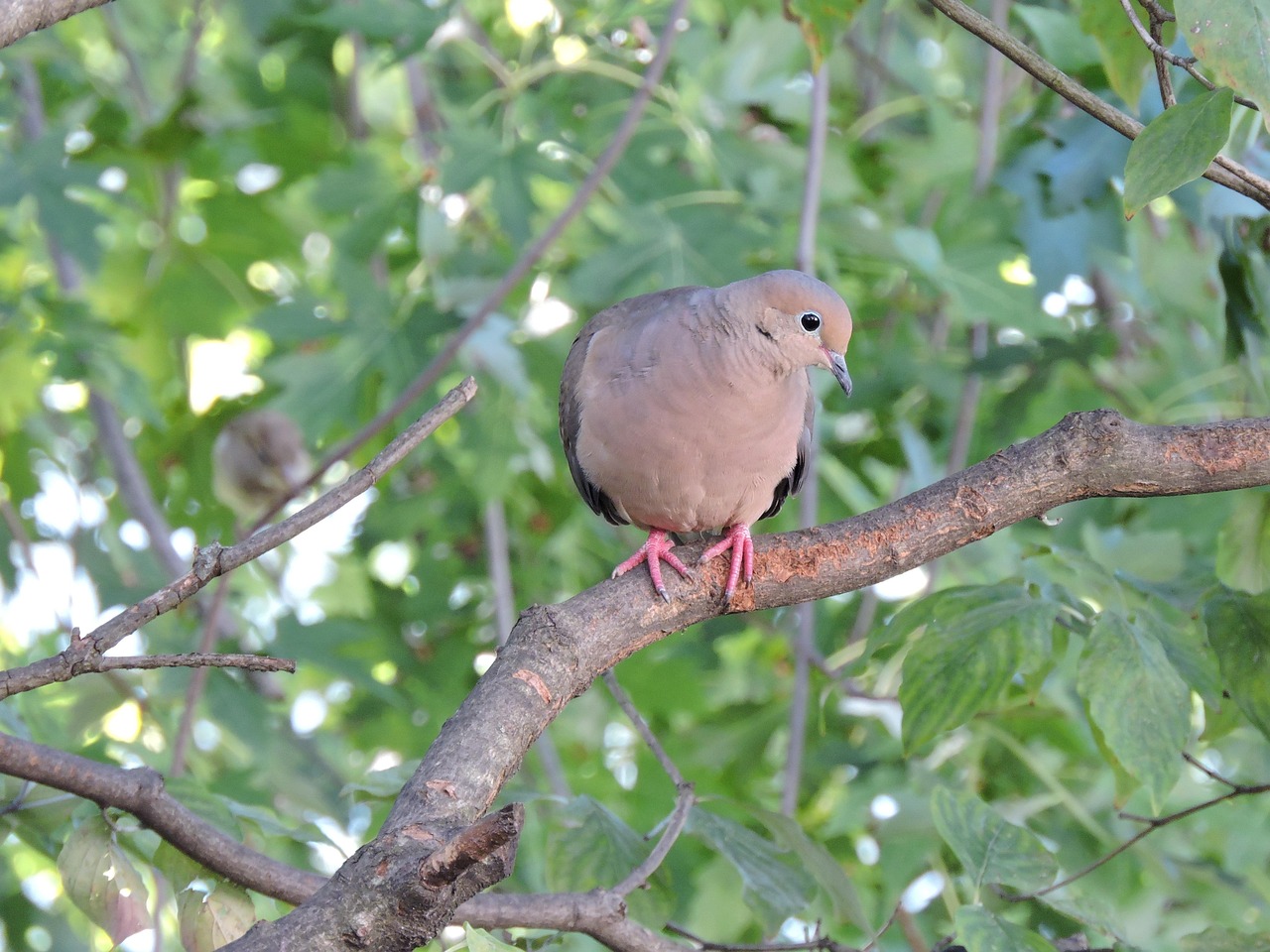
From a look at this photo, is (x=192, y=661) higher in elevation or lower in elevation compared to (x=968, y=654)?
higher

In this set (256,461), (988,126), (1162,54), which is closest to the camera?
(1162,54)

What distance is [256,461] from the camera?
4012 mm

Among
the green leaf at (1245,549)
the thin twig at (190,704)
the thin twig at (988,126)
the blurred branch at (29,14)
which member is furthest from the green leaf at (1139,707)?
the thin twig at (988,126)

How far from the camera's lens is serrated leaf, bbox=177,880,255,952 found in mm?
1712

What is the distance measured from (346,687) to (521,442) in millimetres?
1999

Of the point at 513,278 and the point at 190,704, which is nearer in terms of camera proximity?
the point at 190,704

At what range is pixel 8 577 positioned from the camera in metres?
3.84

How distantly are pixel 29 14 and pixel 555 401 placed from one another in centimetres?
250

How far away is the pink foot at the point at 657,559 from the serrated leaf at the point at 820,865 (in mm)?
394

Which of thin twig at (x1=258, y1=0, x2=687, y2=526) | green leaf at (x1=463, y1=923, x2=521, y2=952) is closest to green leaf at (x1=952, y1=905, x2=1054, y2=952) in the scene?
green leaf at (x1=463, y1=923, x2=521, y2=952)

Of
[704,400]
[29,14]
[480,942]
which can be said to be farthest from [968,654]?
[29,14]

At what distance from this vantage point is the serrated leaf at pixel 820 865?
6.72 ft

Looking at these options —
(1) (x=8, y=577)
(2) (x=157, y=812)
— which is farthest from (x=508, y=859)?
(1) (x=8, y=577)

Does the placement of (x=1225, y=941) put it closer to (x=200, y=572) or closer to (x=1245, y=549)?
(x=1245, y=549)
